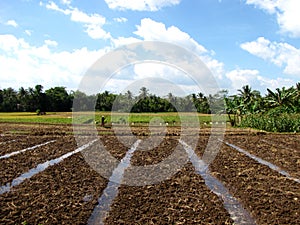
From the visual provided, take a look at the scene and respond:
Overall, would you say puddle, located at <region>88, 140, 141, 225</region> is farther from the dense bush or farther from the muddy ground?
the dense bush

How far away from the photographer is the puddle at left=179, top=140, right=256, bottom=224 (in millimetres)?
5547

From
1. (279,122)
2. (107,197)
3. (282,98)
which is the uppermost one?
(282,98)

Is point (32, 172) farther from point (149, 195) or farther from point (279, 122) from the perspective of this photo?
point (279, 122)

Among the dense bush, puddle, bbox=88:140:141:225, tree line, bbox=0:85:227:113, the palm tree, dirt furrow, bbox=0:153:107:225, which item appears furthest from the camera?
tree line, bbox=0:85:227:113

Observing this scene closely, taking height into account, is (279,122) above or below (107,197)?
above

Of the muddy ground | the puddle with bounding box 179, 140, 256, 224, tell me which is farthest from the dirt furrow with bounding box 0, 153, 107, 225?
the puddle with bounding box 179, 140, 256, 224

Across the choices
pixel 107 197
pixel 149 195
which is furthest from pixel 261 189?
pixel 107 197

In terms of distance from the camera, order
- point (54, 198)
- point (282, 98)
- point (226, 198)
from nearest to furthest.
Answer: point (54, 198) < point (226, 198) < point (282, 98)

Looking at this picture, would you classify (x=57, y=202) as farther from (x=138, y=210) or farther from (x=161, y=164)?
(x=161, y=164)

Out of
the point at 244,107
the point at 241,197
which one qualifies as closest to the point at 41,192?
the point at 241,197

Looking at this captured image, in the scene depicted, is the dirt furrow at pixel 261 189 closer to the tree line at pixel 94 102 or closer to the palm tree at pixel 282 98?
the palm tree at pixel 282 98

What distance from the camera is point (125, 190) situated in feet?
23.8

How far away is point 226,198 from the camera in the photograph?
6.74 m

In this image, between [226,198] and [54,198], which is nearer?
[54,198]
